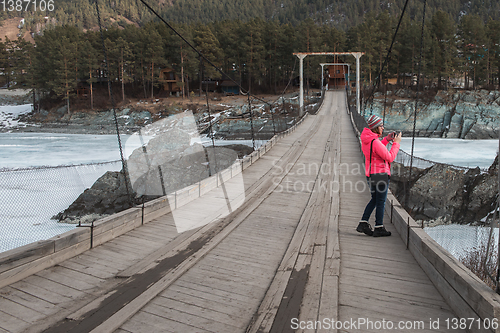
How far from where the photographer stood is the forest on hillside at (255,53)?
48.5m

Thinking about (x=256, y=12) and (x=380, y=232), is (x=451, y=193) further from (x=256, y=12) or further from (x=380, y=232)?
(x=256, y=12)

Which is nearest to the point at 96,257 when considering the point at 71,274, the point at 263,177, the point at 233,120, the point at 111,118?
the point at 71,274

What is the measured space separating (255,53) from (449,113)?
26.7 m

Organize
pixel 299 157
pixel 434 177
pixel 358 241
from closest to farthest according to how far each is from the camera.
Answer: pixel 358 241, pixel 299 157, pixel 434 177

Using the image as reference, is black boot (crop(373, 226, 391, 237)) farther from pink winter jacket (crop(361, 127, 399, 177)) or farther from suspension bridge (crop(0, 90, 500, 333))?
pink winter jacket (crop(361, 127, 399, 177))

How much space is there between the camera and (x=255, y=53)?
53219 millimetres

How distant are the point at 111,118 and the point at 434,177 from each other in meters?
41.9

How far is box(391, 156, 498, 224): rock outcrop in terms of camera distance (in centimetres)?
1634

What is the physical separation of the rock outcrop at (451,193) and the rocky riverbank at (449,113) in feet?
81.5

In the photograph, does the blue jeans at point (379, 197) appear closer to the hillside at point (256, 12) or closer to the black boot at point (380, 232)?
the black boot at point (380, 232)

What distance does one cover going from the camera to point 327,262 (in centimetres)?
420

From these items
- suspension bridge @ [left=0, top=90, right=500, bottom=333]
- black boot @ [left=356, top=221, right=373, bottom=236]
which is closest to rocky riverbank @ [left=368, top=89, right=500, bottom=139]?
suspension bridge @ [left=0, top=90, right=500, bottom=333]

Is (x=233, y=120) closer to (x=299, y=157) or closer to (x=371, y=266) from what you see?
(x=299, y=157)

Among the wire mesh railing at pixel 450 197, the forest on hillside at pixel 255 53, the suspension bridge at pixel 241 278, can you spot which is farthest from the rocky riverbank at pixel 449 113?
the suspension bridge at pixel 241 278
